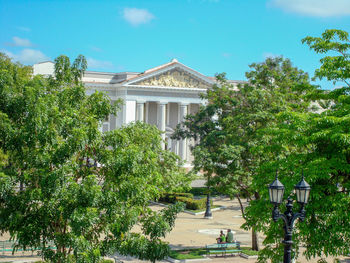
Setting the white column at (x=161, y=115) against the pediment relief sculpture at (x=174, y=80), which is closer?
the pediment relief sculpture at (x=174, y=80)

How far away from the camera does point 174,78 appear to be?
57.7 metres

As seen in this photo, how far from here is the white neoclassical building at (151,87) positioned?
5584 cm

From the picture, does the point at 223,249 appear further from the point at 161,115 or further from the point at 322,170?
the point at 161,115

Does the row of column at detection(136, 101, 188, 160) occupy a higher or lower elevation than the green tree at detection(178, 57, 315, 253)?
higher


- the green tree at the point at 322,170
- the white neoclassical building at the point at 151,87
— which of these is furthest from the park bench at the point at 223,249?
the white neoclassical building at the point at 151,87

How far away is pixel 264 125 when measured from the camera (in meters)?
23.2

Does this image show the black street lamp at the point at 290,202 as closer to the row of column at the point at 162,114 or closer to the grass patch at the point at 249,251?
the grass patch at the point at 249,251

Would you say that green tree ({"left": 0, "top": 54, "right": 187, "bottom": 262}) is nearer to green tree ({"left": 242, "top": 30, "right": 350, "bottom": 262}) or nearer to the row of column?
green tree ({"left": 242, "top": 30, "right": 350, "bottom": 262})

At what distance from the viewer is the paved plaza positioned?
21.7 metres

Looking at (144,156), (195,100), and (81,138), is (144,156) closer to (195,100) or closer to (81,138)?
(81,138)

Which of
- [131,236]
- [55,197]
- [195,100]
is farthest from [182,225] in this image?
[195,100]

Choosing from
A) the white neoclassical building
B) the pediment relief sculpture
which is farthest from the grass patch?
the pediment relief sculpture

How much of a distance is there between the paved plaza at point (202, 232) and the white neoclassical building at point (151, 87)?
21166 millimetres

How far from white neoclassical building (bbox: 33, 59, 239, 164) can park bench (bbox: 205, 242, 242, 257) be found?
113 feet
